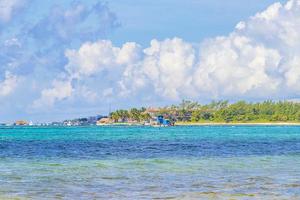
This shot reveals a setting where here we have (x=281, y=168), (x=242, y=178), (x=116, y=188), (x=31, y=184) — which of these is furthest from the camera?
(x=281, y=168)

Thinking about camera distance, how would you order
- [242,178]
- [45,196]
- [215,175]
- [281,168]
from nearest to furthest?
[45,196]
[242,178]
[215,175]
[281,168]

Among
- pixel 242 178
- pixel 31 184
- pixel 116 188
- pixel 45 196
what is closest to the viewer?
pixel 45 196

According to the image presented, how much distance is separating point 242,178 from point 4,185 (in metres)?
12.3

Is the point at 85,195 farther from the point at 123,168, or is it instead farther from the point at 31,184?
the point at 123,168

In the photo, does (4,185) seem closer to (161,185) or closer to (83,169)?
(161,185)

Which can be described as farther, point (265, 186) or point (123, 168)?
point (123, 168)

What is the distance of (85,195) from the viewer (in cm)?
2744

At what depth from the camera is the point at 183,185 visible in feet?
103

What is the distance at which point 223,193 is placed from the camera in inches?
1089

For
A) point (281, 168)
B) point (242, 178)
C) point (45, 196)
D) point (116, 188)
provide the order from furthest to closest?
point (281, 168)
point (242, 178)
point (116, 188)
point (45, 196)

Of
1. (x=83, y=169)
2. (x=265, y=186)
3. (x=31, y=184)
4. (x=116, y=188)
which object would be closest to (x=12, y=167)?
(x=83, y=169)

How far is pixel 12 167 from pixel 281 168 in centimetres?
1808

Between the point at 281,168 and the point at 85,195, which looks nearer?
the point at 85,195

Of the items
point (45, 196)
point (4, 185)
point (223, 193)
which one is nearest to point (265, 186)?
point (223, 193)
